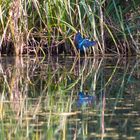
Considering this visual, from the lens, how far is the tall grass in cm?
952

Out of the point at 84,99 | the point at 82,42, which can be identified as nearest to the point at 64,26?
the point at 82,42

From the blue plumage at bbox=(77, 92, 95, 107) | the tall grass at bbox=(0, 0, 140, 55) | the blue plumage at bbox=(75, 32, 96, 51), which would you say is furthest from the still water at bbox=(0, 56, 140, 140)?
the tall grass at bbox=(0, 0, 140, 55)

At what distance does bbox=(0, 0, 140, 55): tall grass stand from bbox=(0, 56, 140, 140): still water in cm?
61

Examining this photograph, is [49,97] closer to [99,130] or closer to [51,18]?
[99,130]

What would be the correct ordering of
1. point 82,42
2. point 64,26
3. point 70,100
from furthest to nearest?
point 64,26
point 82,42
point 70,100

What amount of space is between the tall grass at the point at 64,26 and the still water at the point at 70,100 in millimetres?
614

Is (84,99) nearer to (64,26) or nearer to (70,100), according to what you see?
(70,100)

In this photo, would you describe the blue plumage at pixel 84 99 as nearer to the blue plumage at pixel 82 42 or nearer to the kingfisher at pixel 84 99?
the kingfisher at pixel 84 99

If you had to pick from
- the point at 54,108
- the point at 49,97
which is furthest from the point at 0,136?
the point at 49,97

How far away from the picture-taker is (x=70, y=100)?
18.7 ft

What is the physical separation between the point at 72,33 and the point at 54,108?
457cm

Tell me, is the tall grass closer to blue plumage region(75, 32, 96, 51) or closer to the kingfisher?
blue plumage region(75, 32, 96, 51)

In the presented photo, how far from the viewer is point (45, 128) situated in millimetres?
4504

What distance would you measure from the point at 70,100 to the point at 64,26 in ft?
13.3
